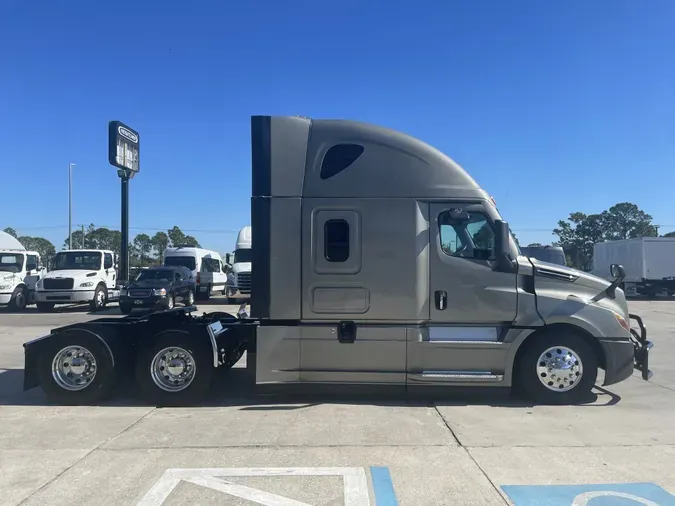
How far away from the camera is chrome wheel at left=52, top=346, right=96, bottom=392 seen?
679cm

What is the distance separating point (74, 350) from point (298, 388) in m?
2.97

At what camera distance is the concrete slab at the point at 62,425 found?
528 cm

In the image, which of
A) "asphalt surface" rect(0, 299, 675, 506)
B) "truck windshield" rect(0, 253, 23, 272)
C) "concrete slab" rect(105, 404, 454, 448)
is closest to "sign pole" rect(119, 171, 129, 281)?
"truck windshield" rect(0, 253, 23, 272)

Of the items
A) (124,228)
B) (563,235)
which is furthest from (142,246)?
(563,235)

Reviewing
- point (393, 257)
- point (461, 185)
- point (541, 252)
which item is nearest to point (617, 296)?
point (461, 185)

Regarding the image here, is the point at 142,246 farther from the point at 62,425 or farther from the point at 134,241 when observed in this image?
the point at 62,425

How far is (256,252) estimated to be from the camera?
6.51 m

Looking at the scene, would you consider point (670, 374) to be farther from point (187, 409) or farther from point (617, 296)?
point (187, 409)

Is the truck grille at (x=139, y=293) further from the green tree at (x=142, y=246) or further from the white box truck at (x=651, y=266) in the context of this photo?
the green tree at (x=142, y=246)

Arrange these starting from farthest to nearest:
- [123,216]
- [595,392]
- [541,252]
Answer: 1. [123,216]
2. [541,252]
3. [595,392]

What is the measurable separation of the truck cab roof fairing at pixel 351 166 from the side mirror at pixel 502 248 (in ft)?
1.47

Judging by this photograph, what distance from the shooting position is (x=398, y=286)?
645 cm

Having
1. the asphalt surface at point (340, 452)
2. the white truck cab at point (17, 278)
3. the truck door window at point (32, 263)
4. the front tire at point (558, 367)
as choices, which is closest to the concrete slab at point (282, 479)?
the asphalt surface at point (340, 452)

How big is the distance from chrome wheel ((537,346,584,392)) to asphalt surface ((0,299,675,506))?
30 cm
